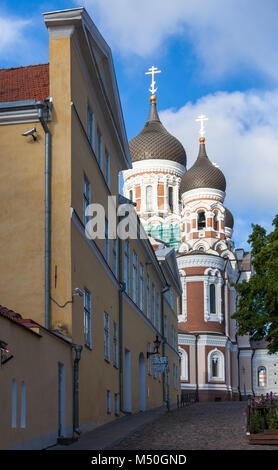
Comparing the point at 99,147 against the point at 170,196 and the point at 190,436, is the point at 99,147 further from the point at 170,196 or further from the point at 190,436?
the point at 170,196

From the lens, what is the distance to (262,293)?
35.0 meters

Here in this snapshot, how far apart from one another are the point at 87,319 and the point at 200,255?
45.9 meters

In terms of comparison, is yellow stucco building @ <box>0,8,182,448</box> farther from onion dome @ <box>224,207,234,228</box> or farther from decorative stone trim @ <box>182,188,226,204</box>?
onion dome @ <box>224,207,234,228</box>

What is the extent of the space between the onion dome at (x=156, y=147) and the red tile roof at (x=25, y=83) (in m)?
52.3

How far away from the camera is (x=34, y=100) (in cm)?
1700

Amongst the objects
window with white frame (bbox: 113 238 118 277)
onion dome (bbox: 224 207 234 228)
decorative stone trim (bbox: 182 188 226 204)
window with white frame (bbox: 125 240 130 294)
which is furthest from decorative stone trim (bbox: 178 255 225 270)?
window with white frame (bbox: 113 238 118 277)

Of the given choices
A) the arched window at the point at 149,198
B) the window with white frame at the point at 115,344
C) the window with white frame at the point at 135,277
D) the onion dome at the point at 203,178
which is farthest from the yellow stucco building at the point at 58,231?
the arched window at the point at 149,198

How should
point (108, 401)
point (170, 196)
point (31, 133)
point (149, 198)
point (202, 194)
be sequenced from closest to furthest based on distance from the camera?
point (31, 133) < point (108, 401) < point (202, 194) < point (149, 198) < point (170, 196)

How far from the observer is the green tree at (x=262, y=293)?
33344mm

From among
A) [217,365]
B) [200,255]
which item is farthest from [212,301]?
[217,365]

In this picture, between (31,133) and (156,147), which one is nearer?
(31,133)

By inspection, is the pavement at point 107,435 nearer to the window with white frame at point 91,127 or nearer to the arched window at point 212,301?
the window with white frame at point 91,127

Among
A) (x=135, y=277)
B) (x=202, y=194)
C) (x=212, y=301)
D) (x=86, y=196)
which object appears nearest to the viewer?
(x=86, y=196)
